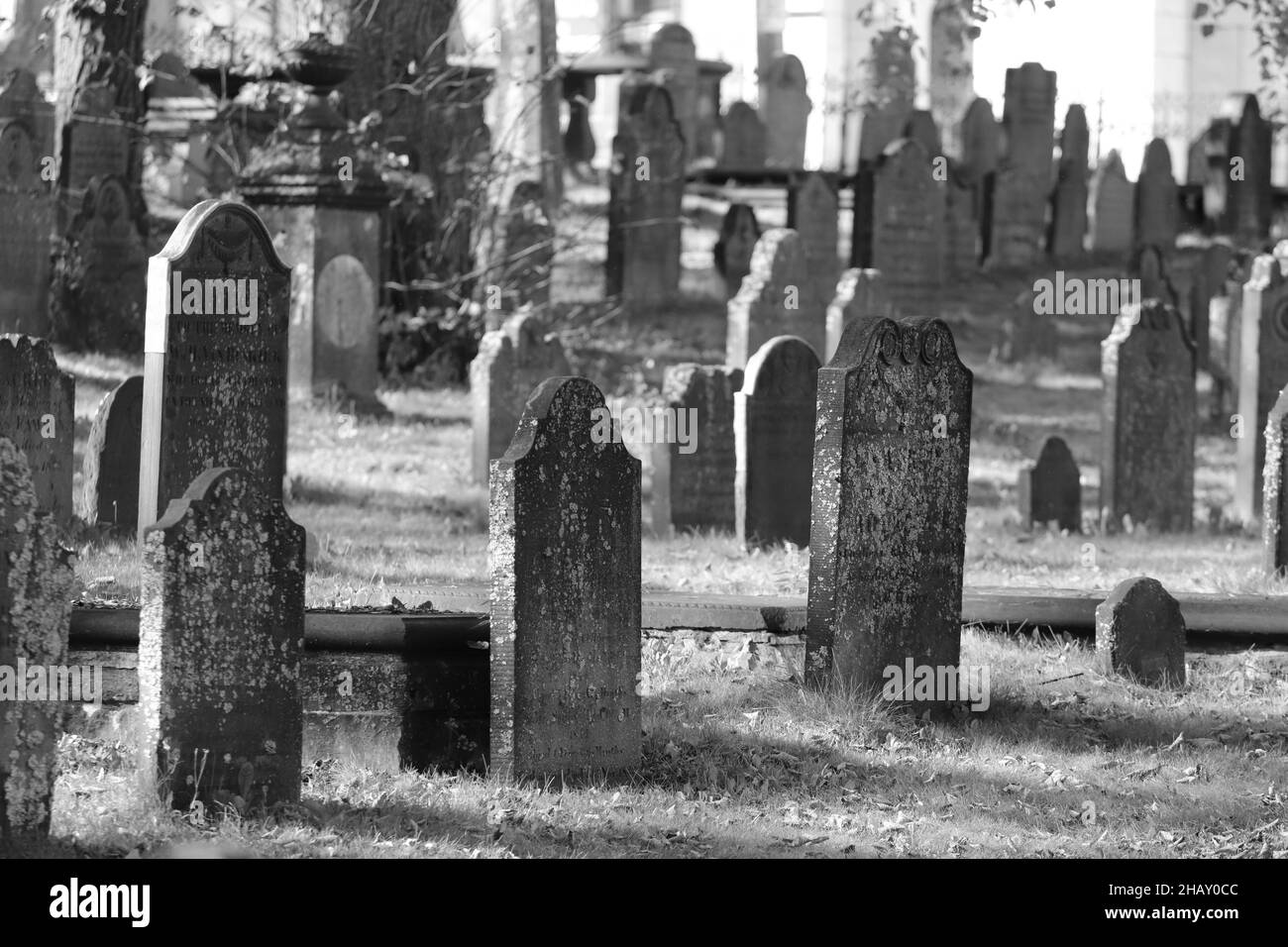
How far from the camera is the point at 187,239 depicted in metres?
9.91

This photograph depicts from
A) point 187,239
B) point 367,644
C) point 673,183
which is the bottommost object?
point 367,644

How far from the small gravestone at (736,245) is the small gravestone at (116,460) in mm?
13204

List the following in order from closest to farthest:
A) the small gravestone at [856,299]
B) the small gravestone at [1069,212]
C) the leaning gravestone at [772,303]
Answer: the leaning gravestone at [772,303], the small gravestone at [856,299], the small gravestone at [1069,212]

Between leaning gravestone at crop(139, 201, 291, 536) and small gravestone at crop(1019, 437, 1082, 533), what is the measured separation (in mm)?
5951

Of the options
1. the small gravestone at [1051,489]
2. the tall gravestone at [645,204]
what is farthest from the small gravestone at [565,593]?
the tall gravestone at [645,204]

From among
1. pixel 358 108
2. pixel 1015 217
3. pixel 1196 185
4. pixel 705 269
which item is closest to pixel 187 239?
pixel 358 108

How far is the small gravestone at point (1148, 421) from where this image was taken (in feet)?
46.8

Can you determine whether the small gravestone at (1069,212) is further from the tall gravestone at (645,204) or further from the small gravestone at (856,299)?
the small gravestone at (856,299)

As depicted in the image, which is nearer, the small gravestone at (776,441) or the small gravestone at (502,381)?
the small gravestone at (776,441)

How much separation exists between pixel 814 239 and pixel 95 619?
17089 millimetres

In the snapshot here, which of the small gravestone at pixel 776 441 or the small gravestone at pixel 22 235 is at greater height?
the small gravestone at pixel 22 235

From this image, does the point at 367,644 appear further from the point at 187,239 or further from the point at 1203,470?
the point at 1203,470

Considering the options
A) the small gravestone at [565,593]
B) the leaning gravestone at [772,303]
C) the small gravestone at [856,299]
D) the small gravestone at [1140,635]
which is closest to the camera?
the small gravestone at [565,593]

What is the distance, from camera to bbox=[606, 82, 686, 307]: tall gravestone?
922 inches
